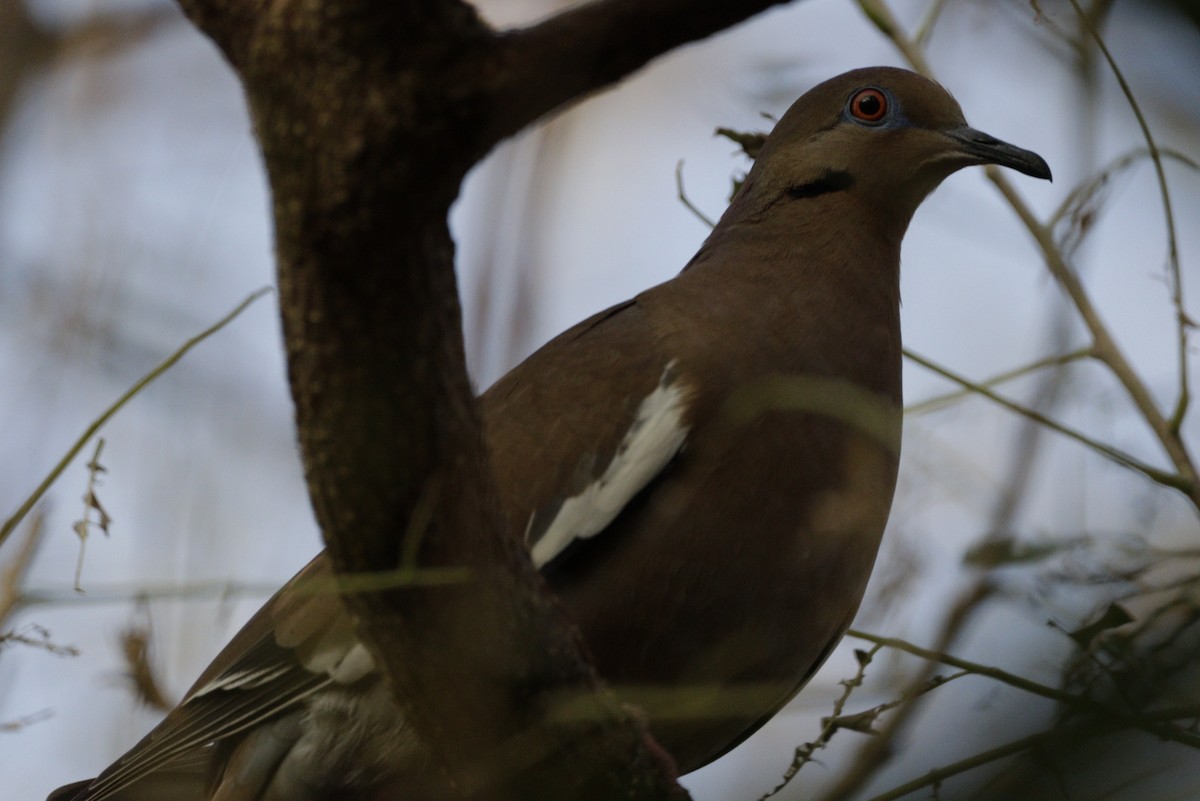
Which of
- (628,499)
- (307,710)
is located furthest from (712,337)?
(307,710)

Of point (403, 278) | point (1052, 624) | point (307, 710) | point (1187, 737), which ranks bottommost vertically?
point (1187, 737)

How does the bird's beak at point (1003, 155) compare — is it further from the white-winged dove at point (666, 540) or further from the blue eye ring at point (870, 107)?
the white-winged dove at point (666, 540)

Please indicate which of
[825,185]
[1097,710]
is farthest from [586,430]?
[1097,710]

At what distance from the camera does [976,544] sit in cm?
330

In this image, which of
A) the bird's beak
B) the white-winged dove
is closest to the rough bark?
the white-winged dove

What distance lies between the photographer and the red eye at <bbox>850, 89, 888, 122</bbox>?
12.3ft

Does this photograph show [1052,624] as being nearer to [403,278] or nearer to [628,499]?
[403,278]

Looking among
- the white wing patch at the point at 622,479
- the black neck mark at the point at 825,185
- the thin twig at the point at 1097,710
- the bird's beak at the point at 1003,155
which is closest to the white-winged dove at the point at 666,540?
the white wing patch at the point at 622,479

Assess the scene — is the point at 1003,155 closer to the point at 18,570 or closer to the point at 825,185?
the point at 825,185

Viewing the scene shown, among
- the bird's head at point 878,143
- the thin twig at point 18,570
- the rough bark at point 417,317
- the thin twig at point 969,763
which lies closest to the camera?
the thin twig at point 969,763

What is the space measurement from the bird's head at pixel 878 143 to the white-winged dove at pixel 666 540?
47 centimetres

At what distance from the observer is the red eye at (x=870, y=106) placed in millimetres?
3734

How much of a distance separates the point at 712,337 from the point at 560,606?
986mm

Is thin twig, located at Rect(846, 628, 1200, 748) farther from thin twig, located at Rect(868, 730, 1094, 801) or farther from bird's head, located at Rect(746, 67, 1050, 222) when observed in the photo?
bird's head, located at Rect(746, 67, 1050, 222)
